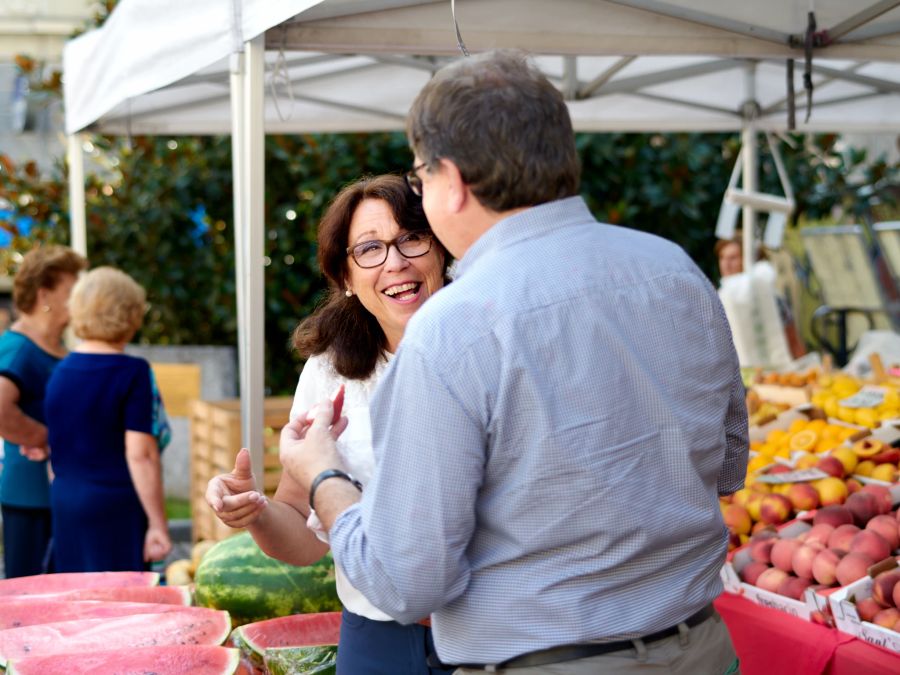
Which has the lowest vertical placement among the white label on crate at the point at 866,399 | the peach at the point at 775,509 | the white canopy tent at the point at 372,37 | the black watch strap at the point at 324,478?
the peach at the point at 775,509

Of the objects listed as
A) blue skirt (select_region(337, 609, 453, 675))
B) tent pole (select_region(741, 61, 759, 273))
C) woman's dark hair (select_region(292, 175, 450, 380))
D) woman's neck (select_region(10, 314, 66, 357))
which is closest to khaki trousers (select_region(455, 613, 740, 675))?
blue skirt (select_region(337, 609, 453, 675))

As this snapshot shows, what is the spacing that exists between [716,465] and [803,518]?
1946 millimetres

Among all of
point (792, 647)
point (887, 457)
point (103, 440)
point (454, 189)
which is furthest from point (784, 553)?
point (103, 440)

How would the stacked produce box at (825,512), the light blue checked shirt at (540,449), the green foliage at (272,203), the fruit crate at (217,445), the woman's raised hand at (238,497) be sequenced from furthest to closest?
the green foliage at (272,203) → the fruit crate at (217,445) → the stacked produce box at (825,512) → the woman's raised hand at (238,497) → the light blue checked shirt at (540,449)

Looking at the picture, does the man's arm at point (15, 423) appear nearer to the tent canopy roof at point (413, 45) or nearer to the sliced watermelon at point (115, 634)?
the tent canopy roof at point (413, 45)

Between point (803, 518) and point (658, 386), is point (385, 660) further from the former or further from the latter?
point (803, 518)

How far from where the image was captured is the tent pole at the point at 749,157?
6.12 metres

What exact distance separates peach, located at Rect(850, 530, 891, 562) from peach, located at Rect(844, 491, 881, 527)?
28 centimetres

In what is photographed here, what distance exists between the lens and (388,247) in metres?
2.27

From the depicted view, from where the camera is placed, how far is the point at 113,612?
9.78 feet

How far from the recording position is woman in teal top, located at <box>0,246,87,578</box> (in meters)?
4.54

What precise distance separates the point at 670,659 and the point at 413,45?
224 centimetres

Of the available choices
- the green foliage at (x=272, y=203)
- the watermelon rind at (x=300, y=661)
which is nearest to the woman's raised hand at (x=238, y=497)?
the watermelon rind at (x=300, y=661)

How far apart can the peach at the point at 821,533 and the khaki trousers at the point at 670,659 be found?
1494 millimetres
